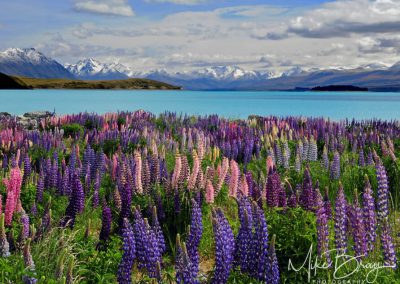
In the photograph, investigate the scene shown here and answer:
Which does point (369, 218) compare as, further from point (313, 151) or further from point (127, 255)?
point (313, 151)

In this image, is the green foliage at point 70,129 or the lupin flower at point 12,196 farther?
the green foliage at point 70,129

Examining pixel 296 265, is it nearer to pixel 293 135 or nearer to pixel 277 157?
pixel 277 157

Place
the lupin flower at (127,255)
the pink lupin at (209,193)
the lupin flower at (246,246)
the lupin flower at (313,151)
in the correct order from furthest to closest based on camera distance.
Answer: the lupin flower at (313,151)
the pink lupin at (209,193)
the lupin flower at (246,246)
the lupin flower at (127,255)

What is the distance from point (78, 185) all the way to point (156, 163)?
76.7 inches

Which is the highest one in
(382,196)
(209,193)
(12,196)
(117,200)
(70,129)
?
(382,196)

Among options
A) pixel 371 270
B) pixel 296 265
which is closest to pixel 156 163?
pixel 296 265

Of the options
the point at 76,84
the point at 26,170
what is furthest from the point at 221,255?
the point at 76,84

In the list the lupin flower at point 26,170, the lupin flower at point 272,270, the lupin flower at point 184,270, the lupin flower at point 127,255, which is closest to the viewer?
the lupin flower at point 184,270

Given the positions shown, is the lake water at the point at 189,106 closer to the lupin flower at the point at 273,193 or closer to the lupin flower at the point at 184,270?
the lupin flower at the point at 273,193

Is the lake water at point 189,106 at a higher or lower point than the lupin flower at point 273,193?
lower
